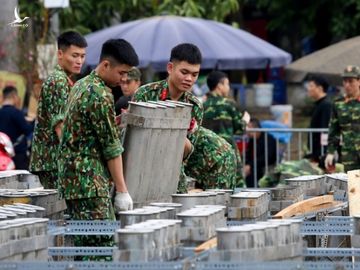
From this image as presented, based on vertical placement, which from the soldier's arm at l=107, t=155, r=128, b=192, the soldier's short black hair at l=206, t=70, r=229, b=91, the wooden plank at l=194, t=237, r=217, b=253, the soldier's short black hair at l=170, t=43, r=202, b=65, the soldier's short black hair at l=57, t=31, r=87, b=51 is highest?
the soldier's short black hair at l=206, t=70, r=229, b=91

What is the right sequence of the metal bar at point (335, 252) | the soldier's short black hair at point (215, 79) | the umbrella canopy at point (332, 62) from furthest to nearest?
the umbrella canopy at point (332, 62), the soldier's short black hair at point (215, 79), the metal bar at point (335, 252)

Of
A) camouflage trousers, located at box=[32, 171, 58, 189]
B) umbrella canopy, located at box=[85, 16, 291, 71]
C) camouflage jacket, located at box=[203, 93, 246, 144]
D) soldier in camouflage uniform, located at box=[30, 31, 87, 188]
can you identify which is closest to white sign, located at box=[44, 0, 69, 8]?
umbrella canopy, located at box=[85, 16, 291, 71]

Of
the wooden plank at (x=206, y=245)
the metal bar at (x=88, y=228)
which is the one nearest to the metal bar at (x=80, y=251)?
the metal bar at (x=88, y=228)

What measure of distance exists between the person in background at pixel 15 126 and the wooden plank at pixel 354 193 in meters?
10.1

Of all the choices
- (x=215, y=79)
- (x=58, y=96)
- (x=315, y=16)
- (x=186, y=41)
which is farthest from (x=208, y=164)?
(x=315, y=16)

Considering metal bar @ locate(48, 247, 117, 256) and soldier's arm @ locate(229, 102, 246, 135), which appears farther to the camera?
soldier's arm @ locate(229, 102, 246, 135)

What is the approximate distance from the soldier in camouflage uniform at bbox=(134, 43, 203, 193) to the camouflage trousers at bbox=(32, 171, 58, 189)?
126 cm

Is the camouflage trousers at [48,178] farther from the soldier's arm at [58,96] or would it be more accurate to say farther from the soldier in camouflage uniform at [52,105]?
the soldier's arm at [58,96]

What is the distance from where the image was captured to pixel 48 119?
496 inches

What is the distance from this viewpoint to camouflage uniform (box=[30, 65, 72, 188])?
12.5 metres

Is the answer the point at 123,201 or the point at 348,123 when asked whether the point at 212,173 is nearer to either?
the point at 123,201

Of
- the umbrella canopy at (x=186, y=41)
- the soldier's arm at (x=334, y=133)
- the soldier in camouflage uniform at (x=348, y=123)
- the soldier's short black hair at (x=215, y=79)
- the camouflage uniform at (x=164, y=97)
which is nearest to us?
the camouflage uniform at (x=164, y=97)

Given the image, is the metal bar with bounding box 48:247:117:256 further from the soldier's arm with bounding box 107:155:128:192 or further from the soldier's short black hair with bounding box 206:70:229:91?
the soldier's short black hair with bounding box 206:70:229:91

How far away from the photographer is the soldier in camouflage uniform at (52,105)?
492 inches
